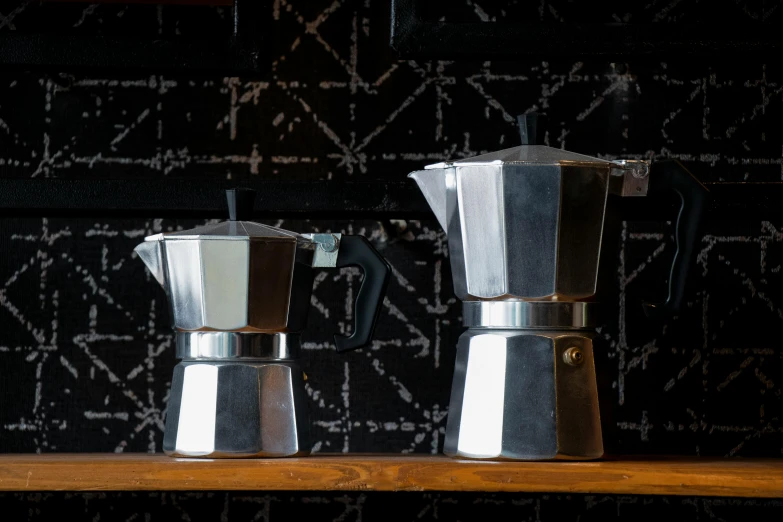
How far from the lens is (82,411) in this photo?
1.17 metres

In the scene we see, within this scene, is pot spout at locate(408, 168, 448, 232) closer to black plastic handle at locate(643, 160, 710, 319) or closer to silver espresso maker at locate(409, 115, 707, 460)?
silver espresso maker at locate(409, 115, 707, 460)

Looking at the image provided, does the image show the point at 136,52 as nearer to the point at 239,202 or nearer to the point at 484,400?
the point at 239,202

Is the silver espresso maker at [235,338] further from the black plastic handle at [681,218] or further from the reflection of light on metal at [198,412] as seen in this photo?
the black plastic handle at [681,218]

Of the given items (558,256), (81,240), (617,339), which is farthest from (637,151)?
(81,240)

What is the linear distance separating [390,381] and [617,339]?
0.90 feet

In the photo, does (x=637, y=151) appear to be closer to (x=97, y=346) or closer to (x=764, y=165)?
(x=764, y=165)

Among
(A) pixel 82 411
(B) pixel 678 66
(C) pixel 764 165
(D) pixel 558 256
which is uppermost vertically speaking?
(B) pixel 678 66

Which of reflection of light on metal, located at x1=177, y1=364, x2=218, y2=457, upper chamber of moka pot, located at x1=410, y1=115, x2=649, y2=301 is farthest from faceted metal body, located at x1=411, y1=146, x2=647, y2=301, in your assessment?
reflection of light on metal, located at x1=177, y1=364, x2=218, y2=457

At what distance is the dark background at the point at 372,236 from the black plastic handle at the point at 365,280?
25cm

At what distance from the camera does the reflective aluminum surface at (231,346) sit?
88 cm

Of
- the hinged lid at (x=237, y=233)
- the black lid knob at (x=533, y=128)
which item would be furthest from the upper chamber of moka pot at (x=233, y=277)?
the black lid knob at (x=533, y=128)

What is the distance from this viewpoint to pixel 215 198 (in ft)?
3.42

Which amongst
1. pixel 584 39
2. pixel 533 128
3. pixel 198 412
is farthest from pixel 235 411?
pixel 584 39

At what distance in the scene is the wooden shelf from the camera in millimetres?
784
